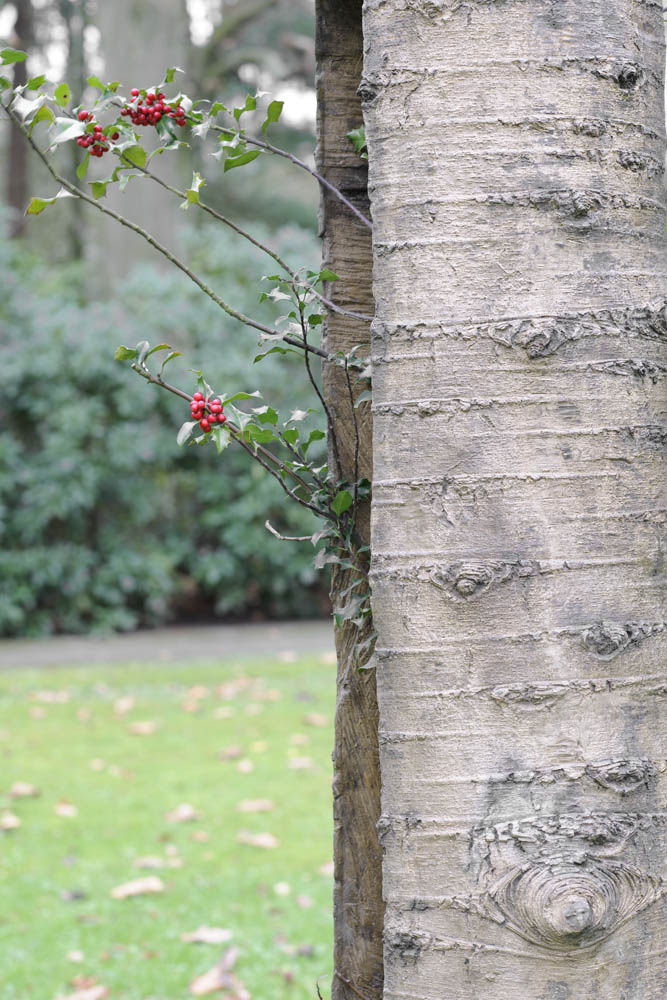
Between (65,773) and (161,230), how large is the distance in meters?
6.46

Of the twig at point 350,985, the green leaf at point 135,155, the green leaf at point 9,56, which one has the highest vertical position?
the green leaf at point 9,56

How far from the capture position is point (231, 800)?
15.7 ft

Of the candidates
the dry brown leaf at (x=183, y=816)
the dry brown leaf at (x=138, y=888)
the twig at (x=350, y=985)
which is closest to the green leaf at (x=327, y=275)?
the twig at (x=350, y=985)

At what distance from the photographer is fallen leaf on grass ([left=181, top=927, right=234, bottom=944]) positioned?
3439mm

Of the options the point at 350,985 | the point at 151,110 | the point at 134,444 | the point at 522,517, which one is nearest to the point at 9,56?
the point at 151,110

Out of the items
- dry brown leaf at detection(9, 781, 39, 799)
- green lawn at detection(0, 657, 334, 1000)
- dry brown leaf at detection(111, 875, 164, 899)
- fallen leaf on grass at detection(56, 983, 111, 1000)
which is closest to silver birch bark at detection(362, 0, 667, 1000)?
green lawn at detection(0, 657, 334, 1000)

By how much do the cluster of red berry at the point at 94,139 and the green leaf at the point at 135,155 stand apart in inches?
1.2

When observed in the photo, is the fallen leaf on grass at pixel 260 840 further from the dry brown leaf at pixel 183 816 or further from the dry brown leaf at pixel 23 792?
the dry brown leaf at pixel 23 792

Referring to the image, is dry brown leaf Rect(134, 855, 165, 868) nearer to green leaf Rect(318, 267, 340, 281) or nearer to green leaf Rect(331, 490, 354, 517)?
green leaf Rect(331, 490, 354, 517)

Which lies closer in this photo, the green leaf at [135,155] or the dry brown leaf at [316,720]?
the green leaf at [135,155]

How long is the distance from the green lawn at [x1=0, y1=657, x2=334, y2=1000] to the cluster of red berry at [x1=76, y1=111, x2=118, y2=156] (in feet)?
7.27

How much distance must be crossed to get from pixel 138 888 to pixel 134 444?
16.4 ft

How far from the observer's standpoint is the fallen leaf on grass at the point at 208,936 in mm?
3439

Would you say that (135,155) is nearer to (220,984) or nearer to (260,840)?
(220,984)
